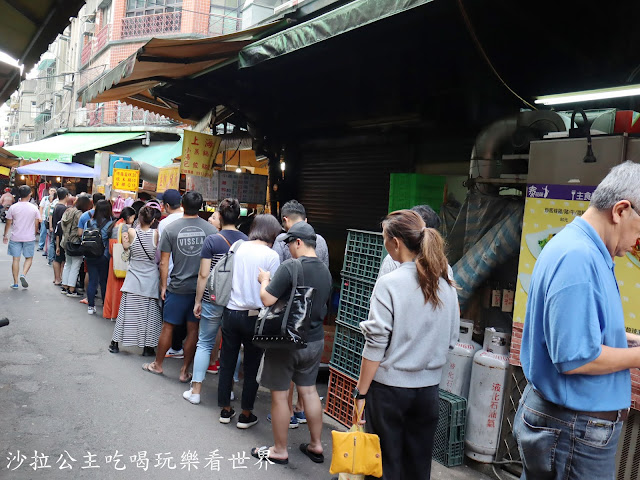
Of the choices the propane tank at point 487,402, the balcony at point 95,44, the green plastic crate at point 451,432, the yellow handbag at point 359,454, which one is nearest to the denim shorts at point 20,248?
the green plastic crate at point 451,432

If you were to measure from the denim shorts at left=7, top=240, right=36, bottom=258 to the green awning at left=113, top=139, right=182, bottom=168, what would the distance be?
19.1ft

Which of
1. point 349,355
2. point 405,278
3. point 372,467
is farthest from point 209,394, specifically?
point 405,278

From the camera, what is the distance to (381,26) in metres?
4.89

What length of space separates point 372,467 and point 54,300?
862cm

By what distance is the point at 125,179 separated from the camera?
1124 centimetres

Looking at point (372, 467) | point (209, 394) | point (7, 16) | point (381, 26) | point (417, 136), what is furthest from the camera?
point (417, 136)

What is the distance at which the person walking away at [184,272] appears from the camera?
5938 mm

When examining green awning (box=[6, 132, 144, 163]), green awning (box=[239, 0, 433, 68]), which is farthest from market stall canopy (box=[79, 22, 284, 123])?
green awning (box=[6, 132, 144, 163])

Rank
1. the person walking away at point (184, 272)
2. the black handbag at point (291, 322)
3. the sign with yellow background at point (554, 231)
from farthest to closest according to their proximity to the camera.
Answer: the person walking away at point (184, 272) → the black handbag at point (291, 322) → the sign with yellow background at point (554, 231)

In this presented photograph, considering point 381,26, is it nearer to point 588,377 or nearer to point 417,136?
point 417,136

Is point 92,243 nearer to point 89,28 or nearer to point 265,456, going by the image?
point 265,456

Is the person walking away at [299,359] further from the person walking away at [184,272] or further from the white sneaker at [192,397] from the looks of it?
the person walking away at [184,272]

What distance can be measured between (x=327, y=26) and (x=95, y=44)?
2599 centimetres

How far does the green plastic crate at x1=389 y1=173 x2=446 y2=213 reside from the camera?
20.2 feet
